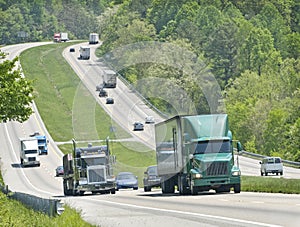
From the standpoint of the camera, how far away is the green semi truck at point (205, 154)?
127 ft

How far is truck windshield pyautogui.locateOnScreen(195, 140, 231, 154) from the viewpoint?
1534 inches

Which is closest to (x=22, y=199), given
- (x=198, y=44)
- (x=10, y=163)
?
(x=10, y=163)

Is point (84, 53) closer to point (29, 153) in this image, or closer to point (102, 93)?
point (102, 93)

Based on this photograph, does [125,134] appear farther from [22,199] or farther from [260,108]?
[22,199]

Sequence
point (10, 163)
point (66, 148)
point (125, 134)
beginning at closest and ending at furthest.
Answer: point (125, 134)
point (10, 163)
point (66, 148)

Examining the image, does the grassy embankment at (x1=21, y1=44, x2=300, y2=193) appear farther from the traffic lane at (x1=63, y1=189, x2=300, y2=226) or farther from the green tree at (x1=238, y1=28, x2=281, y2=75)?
the green tree at (x1=238, y1=28, x2=281, y2=75)

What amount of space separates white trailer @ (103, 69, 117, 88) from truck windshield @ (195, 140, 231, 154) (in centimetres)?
8417

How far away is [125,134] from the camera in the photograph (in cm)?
8894

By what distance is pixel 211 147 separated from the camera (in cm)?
3900

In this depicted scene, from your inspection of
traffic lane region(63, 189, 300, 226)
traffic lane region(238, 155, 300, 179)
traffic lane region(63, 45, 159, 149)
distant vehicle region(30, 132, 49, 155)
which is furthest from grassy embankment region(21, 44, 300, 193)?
traffic lane region(238, 155, 300, 179)

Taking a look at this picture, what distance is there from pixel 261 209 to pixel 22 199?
14076mm

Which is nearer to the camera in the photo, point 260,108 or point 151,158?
point 151,158

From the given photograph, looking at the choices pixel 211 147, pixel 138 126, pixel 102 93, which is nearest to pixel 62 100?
pixel 102 93

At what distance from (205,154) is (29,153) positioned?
56770 mm
